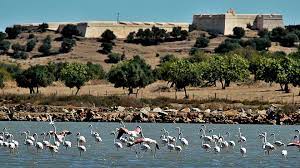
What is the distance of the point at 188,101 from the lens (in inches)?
2995

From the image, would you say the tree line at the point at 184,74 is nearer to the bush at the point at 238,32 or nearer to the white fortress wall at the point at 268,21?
the bush at the point at 238,32

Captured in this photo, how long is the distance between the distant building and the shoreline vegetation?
307ft

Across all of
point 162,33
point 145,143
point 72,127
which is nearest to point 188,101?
point 72,127

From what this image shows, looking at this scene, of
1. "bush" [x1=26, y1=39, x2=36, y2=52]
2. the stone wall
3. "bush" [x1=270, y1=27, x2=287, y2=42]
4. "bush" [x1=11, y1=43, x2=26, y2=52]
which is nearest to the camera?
"bush" [x1=11, y1=43, x2=26, y2=52]

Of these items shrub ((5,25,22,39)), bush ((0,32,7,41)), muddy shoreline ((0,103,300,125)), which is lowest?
muddy shoreline ((0,103,300,125))

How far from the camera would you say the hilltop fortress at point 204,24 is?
557 ft

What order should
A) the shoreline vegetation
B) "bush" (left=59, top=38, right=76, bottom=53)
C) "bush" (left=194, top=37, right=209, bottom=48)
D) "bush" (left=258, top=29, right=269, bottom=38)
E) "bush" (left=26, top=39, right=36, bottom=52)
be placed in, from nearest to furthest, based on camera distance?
the shoreline vegetation, "bush" (left=59, top=38, right=76, bottom=53), "bush" (left=194, top=37, right=209, bottom=48), "bush" (left=26, top=39, right=36, bottom=52), "bush" (left=258, top=29, right=269, bottom=38)

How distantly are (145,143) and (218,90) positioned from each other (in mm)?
59549

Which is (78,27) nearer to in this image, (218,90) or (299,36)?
(299,36)

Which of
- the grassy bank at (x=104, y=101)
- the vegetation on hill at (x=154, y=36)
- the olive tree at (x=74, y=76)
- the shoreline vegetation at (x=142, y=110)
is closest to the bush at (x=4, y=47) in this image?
the vegetation on hill at (x=154, y=36)

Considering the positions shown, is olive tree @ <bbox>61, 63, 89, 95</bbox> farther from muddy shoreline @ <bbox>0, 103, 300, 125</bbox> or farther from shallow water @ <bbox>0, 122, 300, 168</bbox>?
shallow water @ <bbox>0, 122, 300, 168</bbox>

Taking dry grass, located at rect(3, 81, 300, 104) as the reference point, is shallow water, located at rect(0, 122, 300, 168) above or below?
below

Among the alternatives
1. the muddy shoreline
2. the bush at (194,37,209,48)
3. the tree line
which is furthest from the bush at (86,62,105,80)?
the bush at (194,37,209,48)

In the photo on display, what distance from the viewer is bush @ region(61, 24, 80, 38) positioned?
165m
